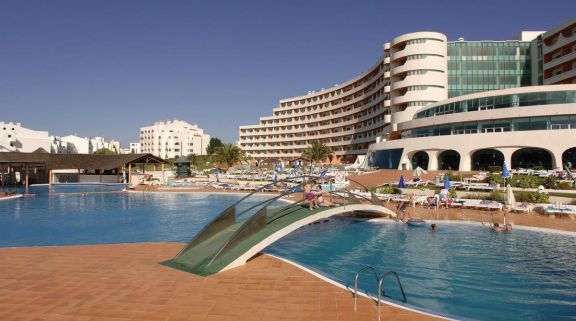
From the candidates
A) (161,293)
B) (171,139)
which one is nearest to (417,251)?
(161,293)

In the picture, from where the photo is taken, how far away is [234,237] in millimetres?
11734

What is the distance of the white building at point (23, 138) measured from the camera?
288ft

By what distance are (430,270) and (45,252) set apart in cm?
1274

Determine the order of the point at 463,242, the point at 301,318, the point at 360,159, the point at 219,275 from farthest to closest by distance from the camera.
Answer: the point at 360,159
the point at 463,242
the point at 219,275
the point at 301,318

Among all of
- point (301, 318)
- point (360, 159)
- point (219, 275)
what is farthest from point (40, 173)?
point (301, 318)

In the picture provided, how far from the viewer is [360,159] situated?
6931cm

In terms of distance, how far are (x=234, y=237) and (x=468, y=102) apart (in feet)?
137

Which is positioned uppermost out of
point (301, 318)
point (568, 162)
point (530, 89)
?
point (530, 89)

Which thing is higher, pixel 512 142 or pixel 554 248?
pixel 512 142

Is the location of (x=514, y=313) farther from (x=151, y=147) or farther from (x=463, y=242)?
(x=151, y=147)

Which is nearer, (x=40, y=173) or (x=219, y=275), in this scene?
(x=219, y=275)

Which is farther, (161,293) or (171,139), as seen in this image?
(171,139)

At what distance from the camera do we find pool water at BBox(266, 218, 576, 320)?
1021 cm

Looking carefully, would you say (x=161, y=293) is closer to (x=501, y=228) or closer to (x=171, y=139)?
(x=501, y=228)
